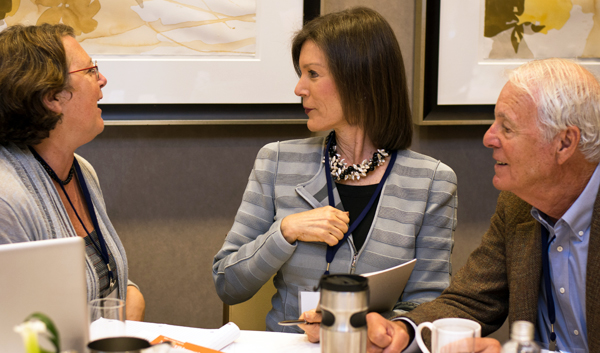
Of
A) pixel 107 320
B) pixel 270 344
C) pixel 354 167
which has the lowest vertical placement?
pixel 270 344

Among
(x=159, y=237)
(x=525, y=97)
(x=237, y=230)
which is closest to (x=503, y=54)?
(x=525, y=97)

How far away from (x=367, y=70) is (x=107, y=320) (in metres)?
1.19

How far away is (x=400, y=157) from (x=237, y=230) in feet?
2.01

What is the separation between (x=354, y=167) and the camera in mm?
1827

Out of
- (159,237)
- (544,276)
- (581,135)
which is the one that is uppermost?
(581,135)

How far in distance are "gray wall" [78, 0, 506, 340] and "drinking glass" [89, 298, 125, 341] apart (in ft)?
5.10

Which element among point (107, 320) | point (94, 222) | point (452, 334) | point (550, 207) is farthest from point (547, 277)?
point (94, 222)

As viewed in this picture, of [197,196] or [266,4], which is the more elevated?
[266,4]

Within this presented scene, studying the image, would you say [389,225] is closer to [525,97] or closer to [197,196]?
[525,97]

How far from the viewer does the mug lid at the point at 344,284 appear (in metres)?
0.87

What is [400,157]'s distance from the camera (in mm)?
1851

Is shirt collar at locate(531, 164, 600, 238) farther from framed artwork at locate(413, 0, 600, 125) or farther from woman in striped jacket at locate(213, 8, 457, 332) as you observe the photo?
framed artwork at locate(413, 0, 600, 125)

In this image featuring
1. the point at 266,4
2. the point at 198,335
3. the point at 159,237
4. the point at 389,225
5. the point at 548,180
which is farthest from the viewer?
the point at 159,237

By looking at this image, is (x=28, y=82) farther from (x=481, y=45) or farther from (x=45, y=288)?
(x=481, y=45)
